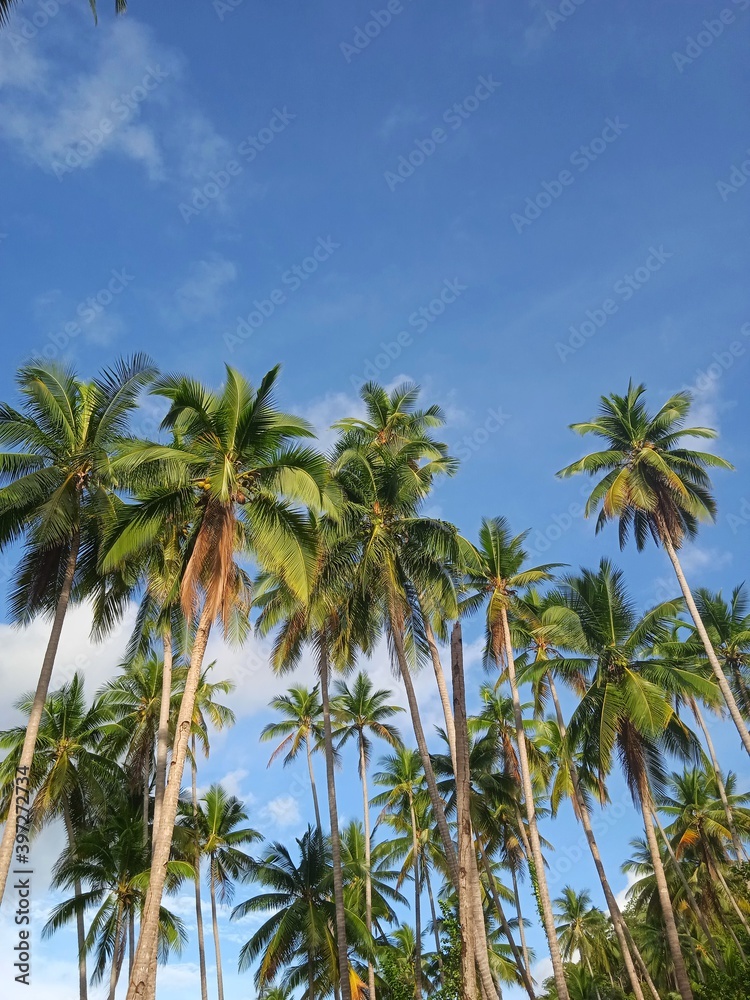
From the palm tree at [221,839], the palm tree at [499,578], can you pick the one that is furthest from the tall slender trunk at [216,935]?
the palm tree at [499,578]

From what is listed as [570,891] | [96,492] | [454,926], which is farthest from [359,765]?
[570,891]

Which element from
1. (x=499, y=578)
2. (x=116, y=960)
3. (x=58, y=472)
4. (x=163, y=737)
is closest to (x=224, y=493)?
(x=58, y=472)

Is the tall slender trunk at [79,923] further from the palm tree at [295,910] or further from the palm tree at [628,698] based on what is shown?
the palm tree at [628,698]

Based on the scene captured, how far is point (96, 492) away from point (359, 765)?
2451 cm

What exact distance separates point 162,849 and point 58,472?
360 inches

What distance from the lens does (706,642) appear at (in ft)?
87.8

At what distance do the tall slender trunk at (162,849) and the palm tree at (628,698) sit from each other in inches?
554

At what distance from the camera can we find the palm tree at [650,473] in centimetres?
2925

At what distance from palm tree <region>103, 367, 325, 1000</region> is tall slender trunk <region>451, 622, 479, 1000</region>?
174 inches

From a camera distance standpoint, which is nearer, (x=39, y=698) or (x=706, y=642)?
(x=39, y=698)

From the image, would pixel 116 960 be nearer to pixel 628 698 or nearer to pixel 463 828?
pixel 463 828

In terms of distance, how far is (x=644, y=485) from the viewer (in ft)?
95.9

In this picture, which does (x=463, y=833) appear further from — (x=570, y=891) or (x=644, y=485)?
(x=570, y=891)

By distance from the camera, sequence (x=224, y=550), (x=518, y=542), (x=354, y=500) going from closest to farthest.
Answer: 1. (x=224, y=550)
2. (x=354, y=500)
3. (x=518, y=542)
